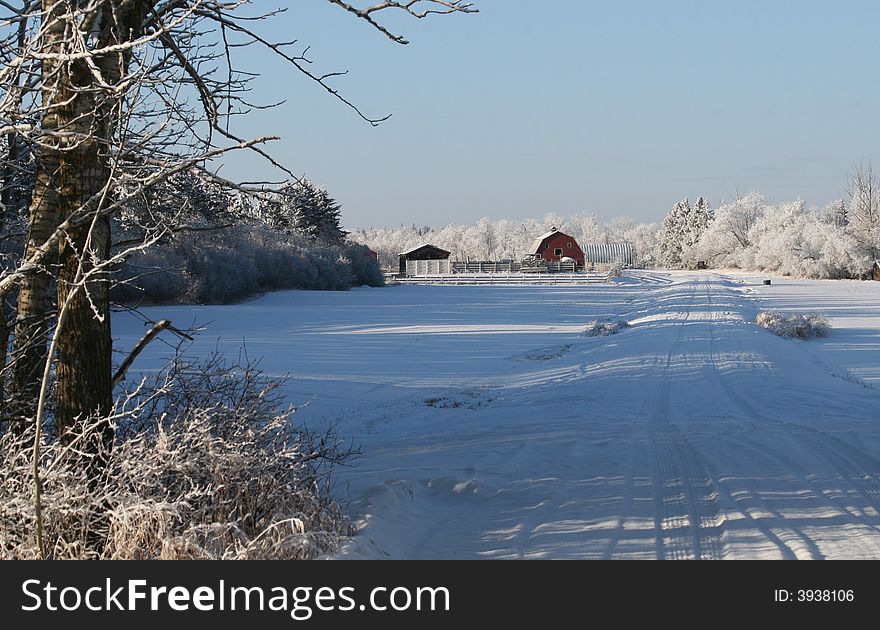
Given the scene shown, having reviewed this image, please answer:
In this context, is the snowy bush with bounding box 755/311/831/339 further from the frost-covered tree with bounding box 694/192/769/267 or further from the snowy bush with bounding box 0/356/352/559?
the frost-covered tree with bounding box 694/192/769/267

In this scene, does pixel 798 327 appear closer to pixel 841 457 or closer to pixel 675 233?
pixel 841 457

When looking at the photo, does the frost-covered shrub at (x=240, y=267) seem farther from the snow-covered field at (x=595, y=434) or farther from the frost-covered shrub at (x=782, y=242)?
the frost-covered shrub at (x=782, y=242)

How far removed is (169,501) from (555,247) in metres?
117

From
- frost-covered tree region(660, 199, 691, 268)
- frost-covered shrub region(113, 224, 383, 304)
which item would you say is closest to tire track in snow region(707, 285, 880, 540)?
frost-covered shrub region(113, 224, 383, 304)

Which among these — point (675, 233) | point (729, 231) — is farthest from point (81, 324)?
point (675, 233)

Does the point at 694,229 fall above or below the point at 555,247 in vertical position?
above

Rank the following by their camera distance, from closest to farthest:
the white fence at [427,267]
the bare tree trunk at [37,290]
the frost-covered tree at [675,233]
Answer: the bare tree trunk at [37,290], the white fence at [427,267], the frost-covered tree at [675,233]

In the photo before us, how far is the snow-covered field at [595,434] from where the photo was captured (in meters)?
7.12

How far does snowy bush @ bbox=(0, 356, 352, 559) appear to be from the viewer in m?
Answer: 5.68

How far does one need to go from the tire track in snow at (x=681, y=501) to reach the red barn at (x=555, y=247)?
109432mm

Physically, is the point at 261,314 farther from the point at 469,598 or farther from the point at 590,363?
the point at 469,598

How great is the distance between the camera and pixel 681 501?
8.11 meters

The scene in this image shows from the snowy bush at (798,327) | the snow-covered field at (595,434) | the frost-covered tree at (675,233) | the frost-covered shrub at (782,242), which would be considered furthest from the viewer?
the frost-covered tree at (675,233)

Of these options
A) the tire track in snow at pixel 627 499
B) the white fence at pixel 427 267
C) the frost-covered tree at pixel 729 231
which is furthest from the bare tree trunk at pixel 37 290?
the frost-covered tree at pixel 729 231
